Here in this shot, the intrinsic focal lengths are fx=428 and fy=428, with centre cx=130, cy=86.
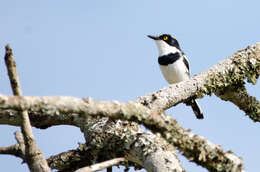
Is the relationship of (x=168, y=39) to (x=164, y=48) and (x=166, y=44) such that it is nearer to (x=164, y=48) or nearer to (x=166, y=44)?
(x=166, y=44)

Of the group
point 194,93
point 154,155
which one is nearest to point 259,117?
point 194,93

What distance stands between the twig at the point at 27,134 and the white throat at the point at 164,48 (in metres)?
5.67

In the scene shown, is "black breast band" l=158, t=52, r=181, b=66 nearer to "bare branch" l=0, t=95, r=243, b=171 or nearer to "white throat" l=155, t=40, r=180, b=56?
"white throat" l=155, t=40, r=180, b=56

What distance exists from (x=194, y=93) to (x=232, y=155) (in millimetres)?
1817

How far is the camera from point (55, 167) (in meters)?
3.88

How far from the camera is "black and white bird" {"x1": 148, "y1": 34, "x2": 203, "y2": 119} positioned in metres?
8.30

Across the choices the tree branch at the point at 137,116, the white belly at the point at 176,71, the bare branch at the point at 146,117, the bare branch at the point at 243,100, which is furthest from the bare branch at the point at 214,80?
the white belly at the point at 176,71

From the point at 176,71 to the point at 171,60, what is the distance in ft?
0.86

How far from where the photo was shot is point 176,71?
828 cm

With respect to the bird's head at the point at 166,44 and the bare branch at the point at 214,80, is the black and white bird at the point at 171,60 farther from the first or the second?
the bare branch at the point at 214,80

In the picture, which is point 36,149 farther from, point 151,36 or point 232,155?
point 151,36

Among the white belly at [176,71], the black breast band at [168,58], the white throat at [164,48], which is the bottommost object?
the white belly at [176,71]

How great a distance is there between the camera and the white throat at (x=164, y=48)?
864 centimetres

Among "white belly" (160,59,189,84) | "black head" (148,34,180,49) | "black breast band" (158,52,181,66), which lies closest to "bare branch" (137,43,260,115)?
"white belly" (160,59,189,84)
